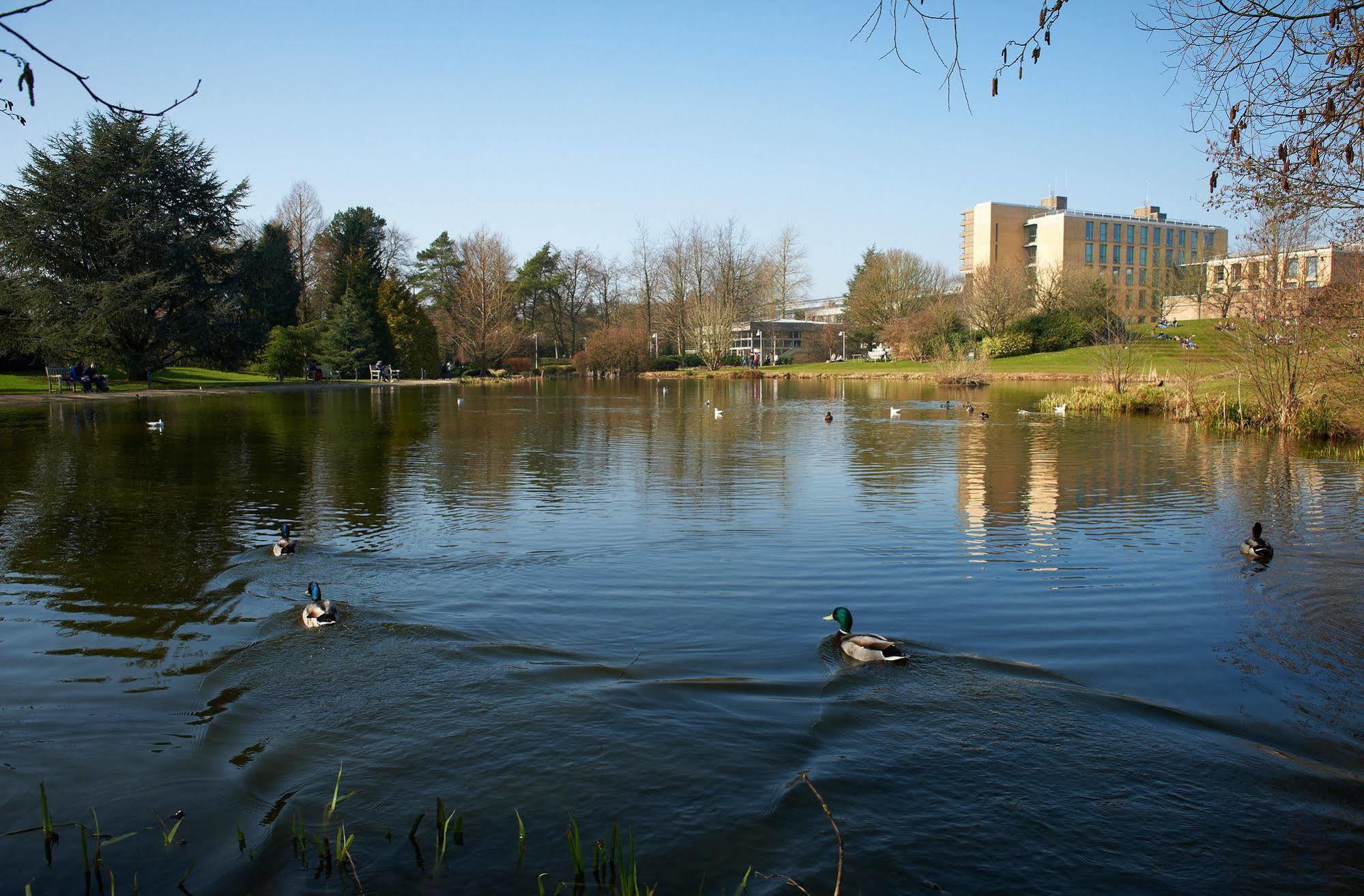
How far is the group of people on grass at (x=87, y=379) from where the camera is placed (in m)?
36.5

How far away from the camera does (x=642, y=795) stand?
4836 millimetres

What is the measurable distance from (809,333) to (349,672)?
9409 cm

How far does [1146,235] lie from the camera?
101 m

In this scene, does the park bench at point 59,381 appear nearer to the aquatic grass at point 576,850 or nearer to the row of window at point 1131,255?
the aquatic grass at point 576,850

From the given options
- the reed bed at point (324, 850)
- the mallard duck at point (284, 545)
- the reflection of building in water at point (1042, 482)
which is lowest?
the reed bed at point (324, 850)

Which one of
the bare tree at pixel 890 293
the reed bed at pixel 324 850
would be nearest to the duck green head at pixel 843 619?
the reed bed at pixel 324 850

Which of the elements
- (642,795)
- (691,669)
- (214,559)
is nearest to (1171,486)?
(691,669)

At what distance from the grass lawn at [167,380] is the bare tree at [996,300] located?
163ft

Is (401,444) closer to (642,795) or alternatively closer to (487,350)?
(642,795)

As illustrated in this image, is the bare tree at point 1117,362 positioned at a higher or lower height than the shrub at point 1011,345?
lower

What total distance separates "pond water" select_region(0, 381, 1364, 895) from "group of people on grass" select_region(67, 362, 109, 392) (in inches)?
1042

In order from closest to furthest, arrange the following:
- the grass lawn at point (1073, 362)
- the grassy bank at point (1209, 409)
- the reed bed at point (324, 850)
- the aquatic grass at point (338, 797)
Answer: the reed bed at point (324, 850), the aquatic grass at point (338, 797), the grassy bank at point (1209, 409), the grass lawn at point (1073, 362)

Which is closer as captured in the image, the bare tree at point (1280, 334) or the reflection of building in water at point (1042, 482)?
the reflection of building in water at point (1042, 482)

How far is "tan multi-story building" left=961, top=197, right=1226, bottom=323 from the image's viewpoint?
3765 inches
